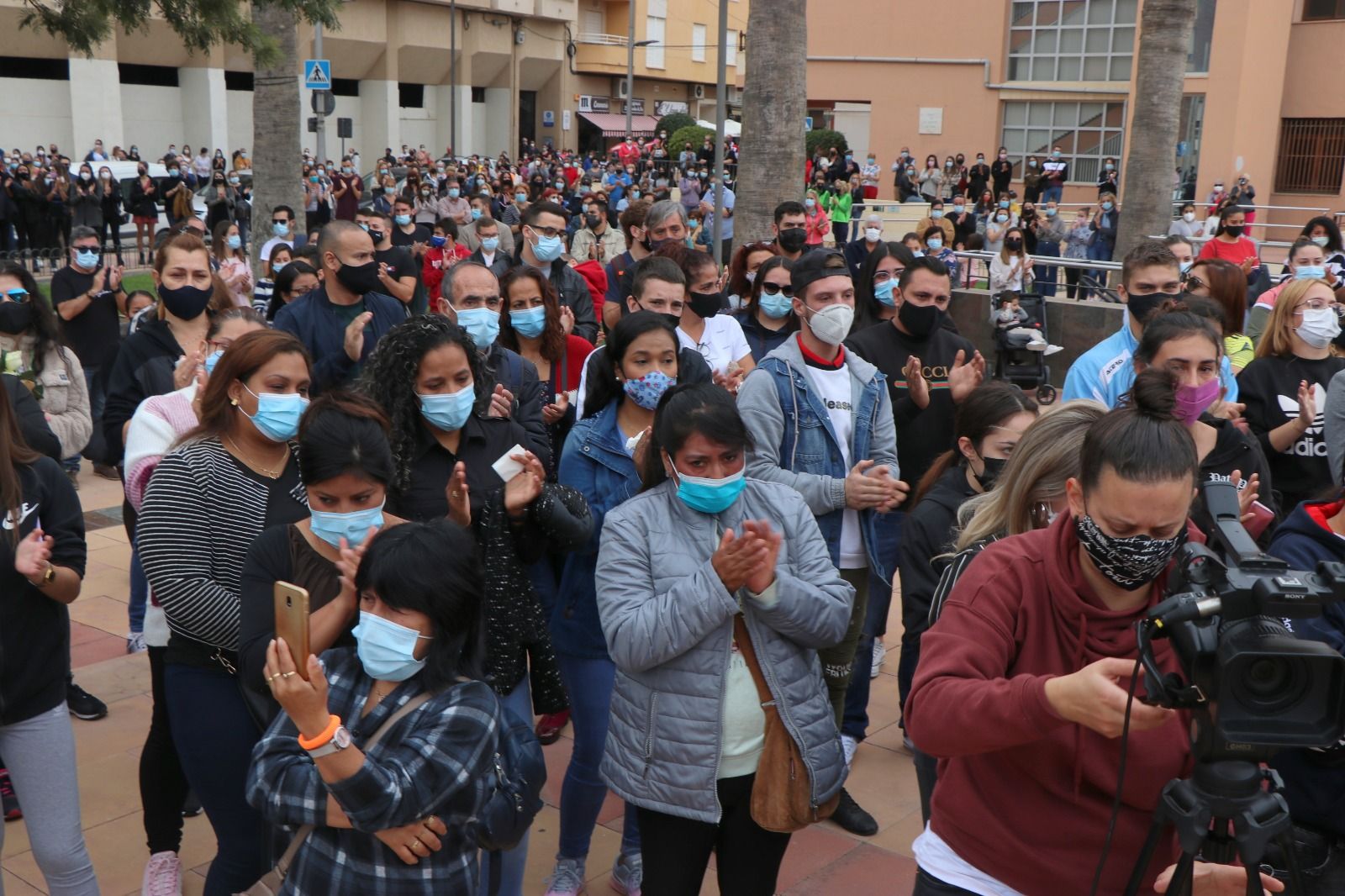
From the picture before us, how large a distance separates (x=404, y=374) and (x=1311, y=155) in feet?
112

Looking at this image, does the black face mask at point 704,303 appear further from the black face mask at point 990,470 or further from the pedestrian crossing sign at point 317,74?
the pedestrian crossing sign at point 317,74

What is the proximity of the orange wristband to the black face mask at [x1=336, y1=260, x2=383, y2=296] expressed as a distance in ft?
13.3

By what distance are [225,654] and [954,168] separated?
32840 millimetres

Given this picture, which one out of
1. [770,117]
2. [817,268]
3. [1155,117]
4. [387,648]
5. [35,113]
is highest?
[35,113]

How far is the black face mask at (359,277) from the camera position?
635 cm

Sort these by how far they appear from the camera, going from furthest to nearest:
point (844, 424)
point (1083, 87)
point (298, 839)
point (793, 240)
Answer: point (1083, 87) → point (793, 240) → point (844, 424) → point (298, 839)

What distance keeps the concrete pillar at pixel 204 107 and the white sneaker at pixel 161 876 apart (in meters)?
41.0

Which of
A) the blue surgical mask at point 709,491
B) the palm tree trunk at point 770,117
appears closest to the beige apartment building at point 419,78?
the palm tree trunk at point 770,117

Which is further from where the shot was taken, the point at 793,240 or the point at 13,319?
the point at 793,240

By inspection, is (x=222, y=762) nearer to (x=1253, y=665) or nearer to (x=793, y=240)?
(x=1253, y=665)

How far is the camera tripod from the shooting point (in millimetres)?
1947

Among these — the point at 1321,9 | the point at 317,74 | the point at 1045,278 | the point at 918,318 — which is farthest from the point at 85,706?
the point at 1321,9

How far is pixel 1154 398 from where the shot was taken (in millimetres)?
2639

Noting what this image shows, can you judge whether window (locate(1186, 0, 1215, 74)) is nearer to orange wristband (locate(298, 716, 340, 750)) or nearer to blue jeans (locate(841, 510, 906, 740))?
blue jeans (locate(841, 510, 906, 740))
